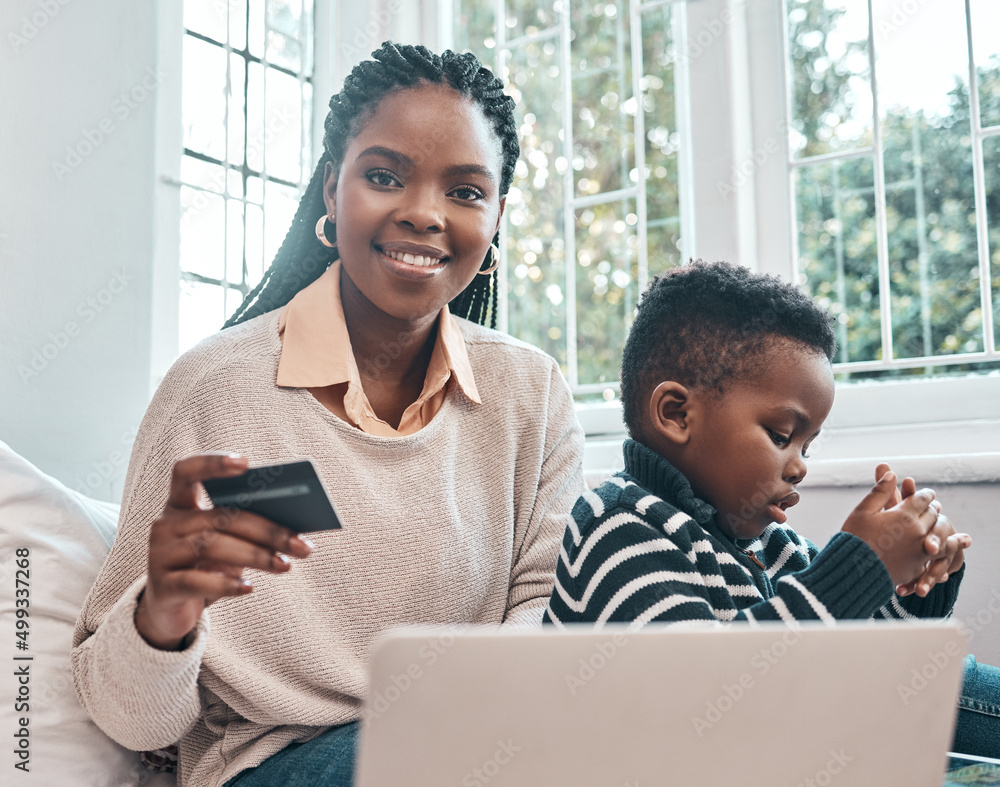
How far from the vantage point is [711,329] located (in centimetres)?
112

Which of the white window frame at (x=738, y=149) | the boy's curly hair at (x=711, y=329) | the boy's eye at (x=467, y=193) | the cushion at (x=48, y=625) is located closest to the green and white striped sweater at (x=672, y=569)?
the boy's curly hair at (x=711, y=329)

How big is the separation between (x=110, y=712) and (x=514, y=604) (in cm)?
55

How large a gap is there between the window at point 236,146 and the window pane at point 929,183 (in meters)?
1.31

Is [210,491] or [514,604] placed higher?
[210,491]

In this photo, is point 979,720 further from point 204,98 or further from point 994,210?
point 204,98

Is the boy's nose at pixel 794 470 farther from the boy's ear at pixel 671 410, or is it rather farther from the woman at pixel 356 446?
the woman at pixel 356 446

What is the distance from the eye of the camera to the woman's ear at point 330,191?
54.7 inches

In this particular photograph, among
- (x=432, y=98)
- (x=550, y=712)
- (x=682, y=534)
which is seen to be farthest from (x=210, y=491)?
(x=432, y=98)

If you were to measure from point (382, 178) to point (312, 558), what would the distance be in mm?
543

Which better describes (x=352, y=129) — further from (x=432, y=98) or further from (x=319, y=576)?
(x=319, y=576)

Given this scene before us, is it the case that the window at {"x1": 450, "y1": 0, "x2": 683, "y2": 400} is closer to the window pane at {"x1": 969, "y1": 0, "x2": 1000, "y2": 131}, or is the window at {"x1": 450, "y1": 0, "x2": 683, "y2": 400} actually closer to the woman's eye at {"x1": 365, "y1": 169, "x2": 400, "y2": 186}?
the window pane at {"x1": 969, "y1": 0, "x2": 1000, "y2": 131}

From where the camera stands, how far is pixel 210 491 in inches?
29.7

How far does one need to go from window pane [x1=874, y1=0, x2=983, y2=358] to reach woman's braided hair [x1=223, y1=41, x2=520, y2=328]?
83 centimetres

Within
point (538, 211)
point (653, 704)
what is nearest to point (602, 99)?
point (538, 211)
